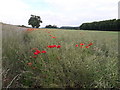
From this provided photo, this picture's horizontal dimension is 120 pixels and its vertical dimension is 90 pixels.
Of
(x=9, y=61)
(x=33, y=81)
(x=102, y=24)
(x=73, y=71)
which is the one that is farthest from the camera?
(x=102, y=24)

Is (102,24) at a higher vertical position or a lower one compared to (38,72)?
higher

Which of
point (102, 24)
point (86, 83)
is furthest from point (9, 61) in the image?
point (102, 24)

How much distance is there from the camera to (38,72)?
1737mm

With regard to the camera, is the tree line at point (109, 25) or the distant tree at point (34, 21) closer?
the tree line at point (109, 25)

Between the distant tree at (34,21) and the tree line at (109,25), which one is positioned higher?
the distant tree at (34,21)

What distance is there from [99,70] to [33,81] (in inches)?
42.8

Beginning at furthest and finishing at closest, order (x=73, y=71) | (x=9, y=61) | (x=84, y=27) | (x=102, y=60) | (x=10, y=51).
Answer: (x=84, y=27)
(x=10, y=51)
(x=9, y=61)
(x=102, y=60)
(x=73, y=71)

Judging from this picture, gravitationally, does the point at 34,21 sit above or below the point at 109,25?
above

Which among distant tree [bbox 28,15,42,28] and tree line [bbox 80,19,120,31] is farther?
distant tree [bbox 28,15,42,28]

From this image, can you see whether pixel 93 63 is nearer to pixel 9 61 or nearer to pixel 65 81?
pixel 65 81

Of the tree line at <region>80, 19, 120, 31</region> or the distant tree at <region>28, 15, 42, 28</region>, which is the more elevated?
the distant tree at <region>28, 15, 42, 28</region>

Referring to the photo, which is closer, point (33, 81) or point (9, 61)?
point (33, 81)

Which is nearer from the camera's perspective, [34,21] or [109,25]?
[109,25]

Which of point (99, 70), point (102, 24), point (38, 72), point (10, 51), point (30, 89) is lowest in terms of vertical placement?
point (30, 89)
